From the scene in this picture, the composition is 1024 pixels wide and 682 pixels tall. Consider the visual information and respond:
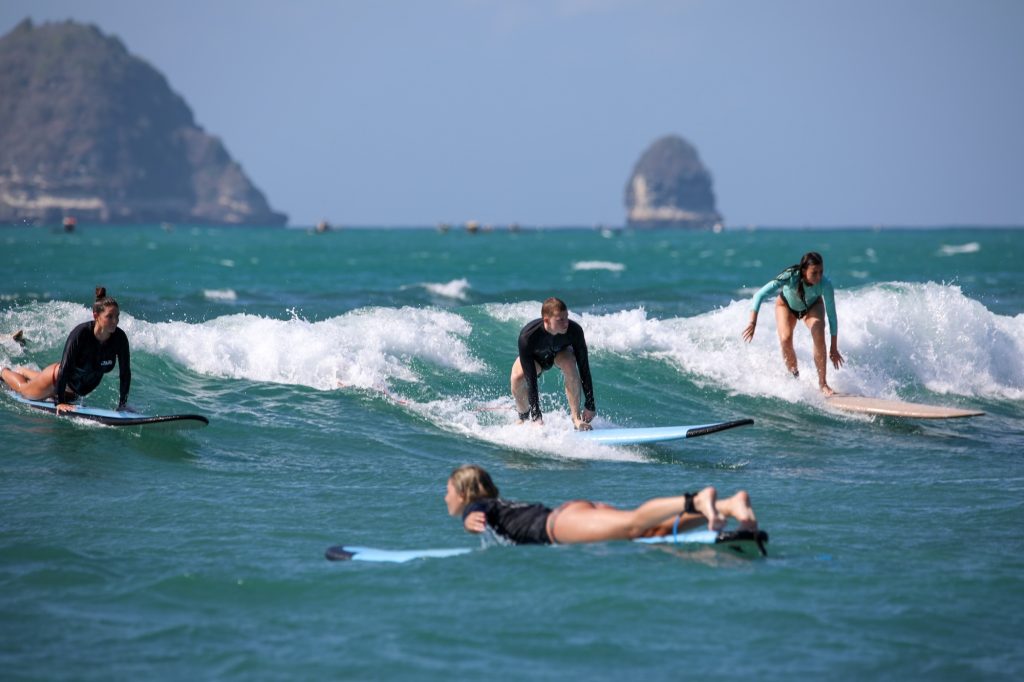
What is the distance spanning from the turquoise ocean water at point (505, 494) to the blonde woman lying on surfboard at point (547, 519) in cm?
13

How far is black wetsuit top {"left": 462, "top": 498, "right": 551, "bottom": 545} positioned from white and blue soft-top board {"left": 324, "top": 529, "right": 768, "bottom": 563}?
232 millimetres

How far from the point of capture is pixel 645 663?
584 centimetres

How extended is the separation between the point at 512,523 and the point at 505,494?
221 centimetres

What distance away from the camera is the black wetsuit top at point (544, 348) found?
1090 centimetres

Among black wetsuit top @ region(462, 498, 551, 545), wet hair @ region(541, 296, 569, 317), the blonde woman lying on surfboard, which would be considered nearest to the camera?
the blonde woman lying on surfboard

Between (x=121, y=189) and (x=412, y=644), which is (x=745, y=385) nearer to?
(x=412, y=644)

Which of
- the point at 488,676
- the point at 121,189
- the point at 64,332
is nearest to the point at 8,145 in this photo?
the point at 121,189

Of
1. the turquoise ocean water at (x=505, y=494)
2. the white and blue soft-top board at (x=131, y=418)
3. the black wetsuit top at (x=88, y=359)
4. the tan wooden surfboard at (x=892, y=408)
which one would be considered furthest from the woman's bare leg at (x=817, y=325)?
the black wetsuit top at (x=88, y=359)

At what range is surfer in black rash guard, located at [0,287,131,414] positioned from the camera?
10.7 metres

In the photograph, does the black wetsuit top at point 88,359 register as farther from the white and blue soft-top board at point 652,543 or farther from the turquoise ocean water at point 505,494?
the white and blue soft-top board at point 652,543

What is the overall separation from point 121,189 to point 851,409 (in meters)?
193

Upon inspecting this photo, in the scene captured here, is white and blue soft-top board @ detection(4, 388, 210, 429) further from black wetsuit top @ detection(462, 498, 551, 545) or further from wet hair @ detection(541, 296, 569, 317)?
black wetsuit top @ detection(462, 498, 551, 545)

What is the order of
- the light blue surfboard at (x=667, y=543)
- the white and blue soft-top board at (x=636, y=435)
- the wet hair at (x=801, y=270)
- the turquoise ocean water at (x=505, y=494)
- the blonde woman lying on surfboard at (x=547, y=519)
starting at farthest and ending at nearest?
the wet hair at (x=801, y=270)
the white and blue soft-top board at (x=636, y=435)
the blonde woman lying on surfboard at (x=547, y=519)
the light blue surfboard at (x=667, y=543)
the turquoise ocean water at (x=505, y=494)

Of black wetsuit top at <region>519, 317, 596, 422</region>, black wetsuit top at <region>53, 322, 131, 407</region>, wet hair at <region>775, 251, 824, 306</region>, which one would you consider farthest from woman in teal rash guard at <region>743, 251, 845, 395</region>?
black wetsuit top at <region>53, 322, 131, 407</region>
